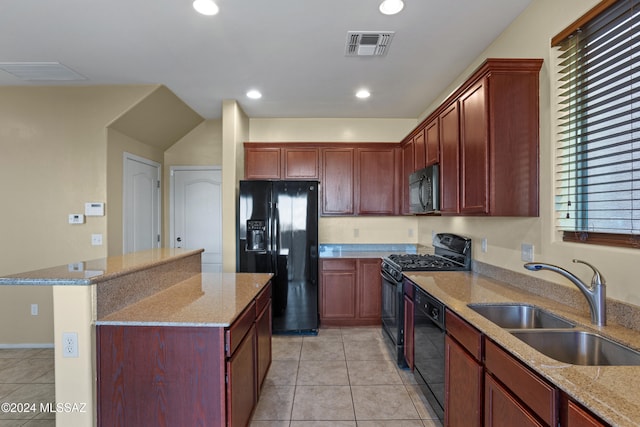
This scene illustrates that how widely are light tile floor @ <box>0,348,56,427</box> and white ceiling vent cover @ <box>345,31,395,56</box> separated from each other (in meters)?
3.39

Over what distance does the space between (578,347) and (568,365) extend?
1.37 ft

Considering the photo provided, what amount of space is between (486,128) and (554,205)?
596mm

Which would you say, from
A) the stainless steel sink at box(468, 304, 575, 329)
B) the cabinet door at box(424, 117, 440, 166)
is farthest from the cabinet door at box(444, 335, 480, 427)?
the cabinet door at box(424, 117, 440, 166)

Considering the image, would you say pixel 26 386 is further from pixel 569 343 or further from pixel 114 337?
pixel 569 343

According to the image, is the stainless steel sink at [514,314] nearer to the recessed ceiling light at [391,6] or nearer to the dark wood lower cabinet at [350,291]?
the recessed ceiling light at [391,6]

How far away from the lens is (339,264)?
392 centimetres

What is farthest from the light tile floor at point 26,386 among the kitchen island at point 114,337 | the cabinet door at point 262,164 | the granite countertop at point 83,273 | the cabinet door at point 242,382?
the cabinet door at point 262,164

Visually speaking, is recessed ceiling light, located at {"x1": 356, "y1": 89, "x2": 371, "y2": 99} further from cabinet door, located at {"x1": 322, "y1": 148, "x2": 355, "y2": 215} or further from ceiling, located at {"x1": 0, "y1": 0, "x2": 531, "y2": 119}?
cabinet door, located at {"x1": 322, "y1": 148, "x2": 355, "y2": 215}

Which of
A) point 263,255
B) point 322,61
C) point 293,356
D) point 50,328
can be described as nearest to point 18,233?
point 50,328

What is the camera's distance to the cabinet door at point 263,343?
219 cm

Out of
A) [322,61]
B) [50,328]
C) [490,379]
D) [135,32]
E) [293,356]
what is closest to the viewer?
[490,379]

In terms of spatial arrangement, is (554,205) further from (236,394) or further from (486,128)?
(236,394)

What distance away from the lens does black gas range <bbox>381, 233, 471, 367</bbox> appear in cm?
289

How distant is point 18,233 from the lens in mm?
3375
